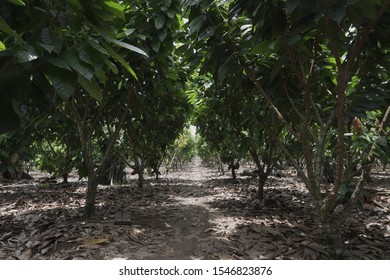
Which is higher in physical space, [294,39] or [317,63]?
[317,63]

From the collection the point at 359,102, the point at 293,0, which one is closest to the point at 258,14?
the point at 293,0

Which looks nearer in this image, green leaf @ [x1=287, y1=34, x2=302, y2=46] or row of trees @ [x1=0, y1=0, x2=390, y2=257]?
row of trees @ [x1=0, y1=0, x2=390, y2=257]

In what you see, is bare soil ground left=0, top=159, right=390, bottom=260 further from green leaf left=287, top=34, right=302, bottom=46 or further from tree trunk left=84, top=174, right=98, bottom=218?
green leaf left=287, top=34, right=302, bottom=46

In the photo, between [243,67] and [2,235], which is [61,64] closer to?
[243,67]

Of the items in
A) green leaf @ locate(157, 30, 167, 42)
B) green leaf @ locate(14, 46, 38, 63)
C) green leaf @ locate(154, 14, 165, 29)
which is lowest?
green leaf @ locate(14, 46, 38, 63)

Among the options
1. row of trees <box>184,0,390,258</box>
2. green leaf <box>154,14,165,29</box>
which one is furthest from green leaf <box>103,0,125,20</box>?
green leaf <box>154,14,165,29</box>

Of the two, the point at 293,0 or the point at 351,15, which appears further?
the point at 351,15

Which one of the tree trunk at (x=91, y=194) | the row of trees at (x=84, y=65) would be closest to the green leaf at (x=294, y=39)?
the row of trees at (x=84, y=65)

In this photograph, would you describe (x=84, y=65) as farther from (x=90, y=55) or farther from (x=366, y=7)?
(x=366, y=7)

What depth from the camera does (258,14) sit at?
83.7 inches

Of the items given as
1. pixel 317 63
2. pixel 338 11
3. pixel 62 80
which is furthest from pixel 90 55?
pixel 317 63

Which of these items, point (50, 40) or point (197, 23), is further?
point (197, 23)

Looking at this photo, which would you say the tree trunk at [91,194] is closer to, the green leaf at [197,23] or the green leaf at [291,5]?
the green leaf at [197,23]

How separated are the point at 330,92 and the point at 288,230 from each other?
1.56 meters
